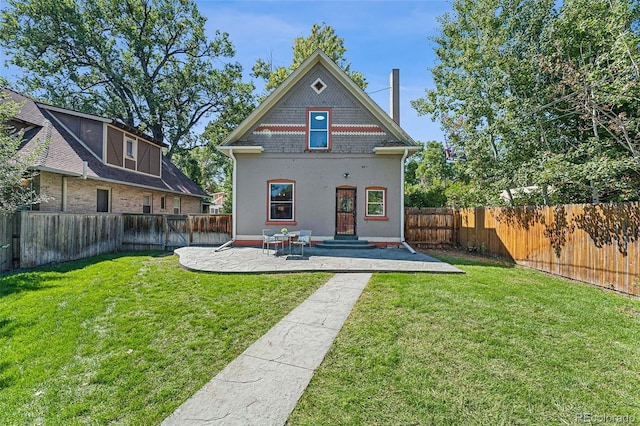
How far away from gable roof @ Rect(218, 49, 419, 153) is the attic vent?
54cm

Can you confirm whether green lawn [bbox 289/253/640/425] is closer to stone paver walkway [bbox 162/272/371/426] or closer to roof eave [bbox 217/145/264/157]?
stone paver walkway [bbox 162/272/371/426]

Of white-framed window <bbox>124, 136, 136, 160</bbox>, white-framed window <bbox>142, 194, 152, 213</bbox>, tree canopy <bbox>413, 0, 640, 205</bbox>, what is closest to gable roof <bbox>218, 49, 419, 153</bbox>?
tree canopy <bbox>413, 0, 640, 205</bbox>

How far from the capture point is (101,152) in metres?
13.2

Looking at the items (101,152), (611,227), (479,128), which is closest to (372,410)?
(611,227)

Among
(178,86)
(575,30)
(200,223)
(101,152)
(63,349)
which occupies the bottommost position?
(63,349)

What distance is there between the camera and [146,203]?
16.0 metres

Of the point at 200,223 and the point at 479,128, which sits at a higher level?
the point at 479,128

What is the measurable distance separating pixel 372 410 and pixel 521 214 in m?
9.51

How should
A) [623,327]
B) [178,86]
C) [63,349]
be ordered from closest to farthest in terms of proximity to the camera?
1. [63,349]
2. [623,327]
3. [178,86]

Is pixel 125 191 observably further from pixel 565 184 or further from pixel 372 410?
pixel 565 184

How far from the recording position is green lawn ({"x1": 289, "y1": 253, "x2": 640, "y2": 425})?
2488 mm

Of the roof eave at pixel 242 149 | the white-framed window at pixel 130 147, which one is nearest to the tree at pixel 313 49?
the white-framed window at pixel 130 147

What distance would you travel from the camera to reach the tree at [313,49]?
22.3 metres

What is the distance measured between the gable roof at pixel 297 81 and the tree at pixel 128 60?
12.8 meters
